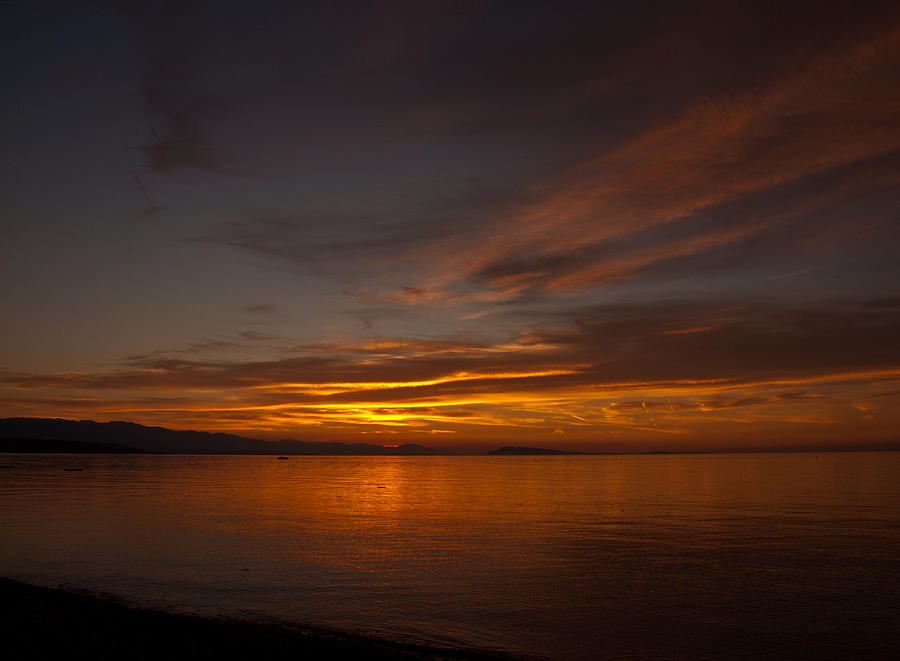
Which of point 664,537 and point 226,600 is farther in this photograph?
point 664,537

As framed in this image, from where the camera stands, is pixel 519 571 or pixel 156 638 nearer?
pixel 156 638

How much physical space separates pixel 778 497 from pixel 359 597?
63395 mm

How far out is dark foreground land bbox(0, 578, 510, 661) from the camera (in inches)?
621

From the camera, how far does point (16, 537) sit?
122 feet

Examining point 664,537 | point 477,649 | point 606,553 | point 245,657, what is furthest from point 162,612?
point 664,537

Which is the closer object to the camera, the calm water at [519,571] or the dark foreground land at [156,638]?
the dark foreground land at [156,638]

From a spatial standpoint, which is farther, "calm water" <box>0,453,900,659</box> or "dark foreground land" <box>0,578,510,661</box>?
"calm water" <box>0,453,900,659</box>

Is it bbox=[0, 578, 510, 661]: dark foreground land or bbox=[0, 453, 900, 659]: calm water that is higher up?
bbox=[0, 578, 510, 661]: dark foreground land

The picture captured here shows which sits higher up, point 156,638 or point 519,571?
point 156,638

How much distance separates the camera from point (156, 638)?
17.0 metres

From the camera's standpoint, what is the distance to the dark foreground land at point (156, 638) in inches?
621

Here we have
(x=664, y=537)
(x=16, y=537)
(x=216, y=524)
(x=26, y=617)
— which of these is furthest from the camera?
(x=216, y=524)

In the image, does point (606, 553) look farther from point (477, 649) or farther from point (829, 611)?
point (477, 649)

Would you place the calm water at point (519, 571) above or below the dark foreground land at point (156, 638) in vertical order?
below
